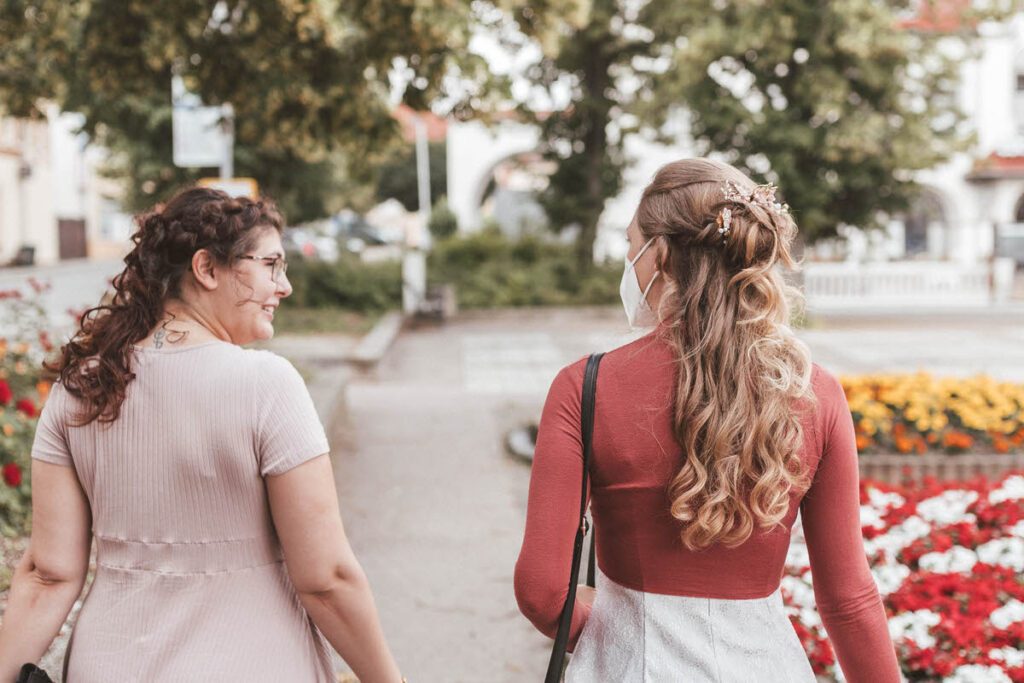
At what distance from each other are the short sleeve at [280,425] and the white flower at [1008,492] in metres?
4.35

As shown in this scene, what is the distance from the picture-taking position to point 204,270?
6.70ft

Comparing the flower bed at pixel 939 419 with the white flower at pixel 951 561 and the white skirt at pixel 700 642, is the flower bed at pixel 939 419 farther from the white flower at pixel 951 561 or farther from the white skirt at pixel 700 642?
the white skirt at pixel 700 642

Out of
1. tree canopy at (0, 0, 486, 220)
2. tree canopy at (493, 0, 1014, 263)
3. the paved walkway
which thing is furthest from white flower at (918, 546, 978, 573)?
tree canopy at (493, 0, 1014, 263)

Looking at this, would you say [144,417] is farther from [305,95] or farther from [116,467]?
[305,95]

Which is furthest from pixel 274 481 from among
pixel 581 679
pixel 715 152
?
pixel 715 152

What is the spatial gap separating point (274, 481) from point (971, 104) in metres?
33.4

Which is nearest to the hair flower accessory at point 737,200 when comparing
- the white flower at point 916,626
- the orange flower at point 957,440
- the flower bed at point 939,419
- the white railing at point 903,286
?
the white flower at point 916,626

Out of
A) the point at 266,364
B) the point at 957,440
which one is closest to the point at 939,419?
the point at 957,440

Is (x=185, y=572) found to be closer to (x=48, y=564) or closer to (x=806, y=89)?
(x=48, y=564)

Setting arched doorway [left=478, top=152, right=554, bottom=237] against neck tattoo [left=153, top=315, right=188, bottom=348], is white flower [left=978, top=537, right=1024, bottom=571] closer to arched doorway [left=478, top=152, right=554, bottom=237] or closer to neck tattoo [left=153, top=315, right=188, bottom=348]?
neck tattoo [left=153, top=315, right=188, bottom=348]

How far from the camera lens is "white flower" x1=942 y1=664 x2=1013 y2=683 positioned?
3477 millimetres

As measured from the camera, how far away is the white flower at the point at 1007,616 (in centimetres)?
377

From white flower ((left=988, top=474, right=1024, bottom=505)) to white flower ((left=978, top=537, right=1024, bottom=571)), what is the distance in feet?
1.99

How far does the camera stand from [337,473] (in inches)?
313
